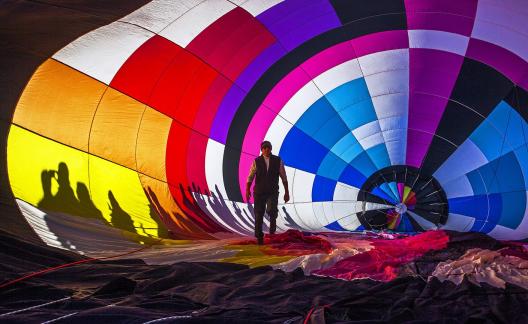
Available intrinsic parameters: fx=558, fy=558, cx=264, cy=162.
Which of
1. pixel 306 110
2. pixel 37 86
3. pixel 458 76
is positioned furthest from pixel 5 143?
pixel 458 76

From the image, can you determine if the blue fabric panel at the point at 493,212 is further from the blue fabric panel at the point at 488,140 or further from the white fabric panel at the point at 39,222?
the white fabric panel at the point at 39,222

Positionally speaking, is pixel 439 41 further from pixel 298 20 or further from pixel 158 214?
pixel 158 214

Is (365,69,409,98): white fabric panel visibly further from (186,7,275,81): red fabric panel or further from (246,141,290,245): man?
(246,141,290,245): man

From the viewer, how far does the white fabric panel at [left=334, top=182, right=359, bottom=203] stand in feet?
29.1

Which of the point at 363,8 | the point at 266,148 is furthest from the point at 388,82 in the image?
the point at 266,148

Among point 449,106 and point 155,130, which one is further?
point 449,106

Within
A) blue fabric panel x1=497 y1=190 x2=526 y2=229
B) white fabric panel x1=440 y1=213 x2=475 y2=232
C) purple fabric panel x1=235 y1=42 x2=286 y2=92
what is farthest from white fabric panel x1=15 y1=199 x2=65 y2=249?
white fabric panel x1=440 y1=213 x2=475 y2=232

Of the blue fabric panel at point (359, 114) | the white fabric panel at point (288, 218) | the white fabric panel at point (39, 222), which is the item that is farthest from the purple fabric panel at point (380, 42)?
the white fabric panel at point (39, 222)

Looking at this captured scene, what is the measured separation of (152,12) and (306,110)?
3414 millimetres

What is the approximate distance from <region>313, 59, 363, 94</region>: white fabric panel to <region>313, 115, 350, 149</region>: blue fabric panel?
79 cm

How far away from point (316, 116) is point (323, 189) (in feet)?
4.99

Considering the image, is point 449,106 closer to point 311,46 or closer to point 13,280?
point 311,46

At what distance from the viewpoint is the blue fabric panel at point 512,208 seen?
6.89 metres

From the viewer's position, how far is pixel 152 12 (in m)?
4.37
